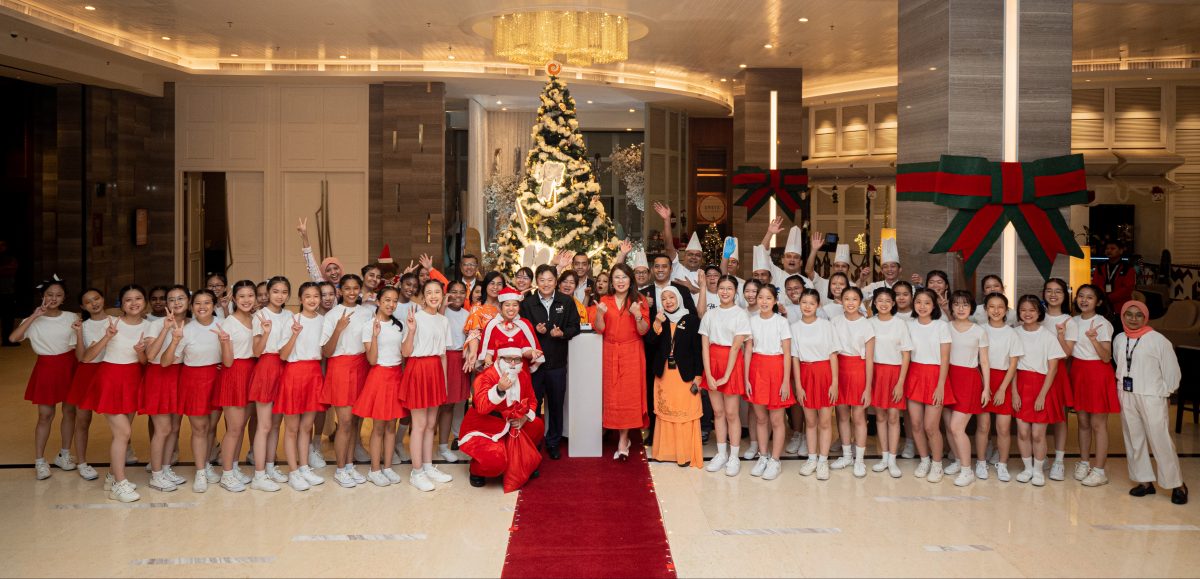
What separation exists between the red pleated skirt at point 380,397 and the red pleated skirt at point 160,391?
1.16 m

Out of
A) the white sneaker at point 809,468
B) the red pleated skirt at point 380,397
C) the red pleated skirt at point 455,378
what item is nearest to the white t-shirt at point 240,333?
the red pleated skirt at point 380,397

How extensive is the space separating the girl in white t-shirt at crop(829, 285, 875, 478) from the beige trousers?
1.65 meters

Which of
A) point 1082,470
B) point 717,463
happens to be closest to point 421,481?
point 717,463

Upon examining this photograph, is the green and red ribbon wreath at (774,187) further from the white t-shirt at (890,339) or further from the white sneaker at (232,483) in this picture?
the white sneaker at (232,483)

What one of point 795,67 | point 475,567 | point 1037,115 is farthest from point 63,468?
point 795,67

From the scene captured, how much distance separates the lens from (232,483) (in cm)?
630

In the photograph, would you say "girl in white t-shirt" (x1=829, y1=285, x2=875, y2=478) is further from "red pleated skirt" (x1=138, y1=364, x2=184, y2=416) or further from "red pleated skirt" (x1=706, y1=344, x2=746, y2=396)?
"red pleated skirt" (x1=138, y1=364, x2=184, y2=416)

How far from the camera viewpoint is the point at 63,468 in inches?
267

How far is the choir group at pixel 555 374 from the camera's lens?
245 inches

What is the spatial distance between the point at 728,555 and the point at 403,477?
2598mm

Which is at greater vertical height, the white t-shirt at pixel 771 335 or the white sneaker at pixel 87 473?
the white t-shirt at pixel 771 335

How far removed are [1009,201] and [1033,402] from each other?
1848 mm

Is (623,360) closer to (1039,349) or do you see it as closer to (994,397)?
(994,397)

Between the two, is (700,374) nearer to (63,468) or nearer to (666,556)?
(666,556)
